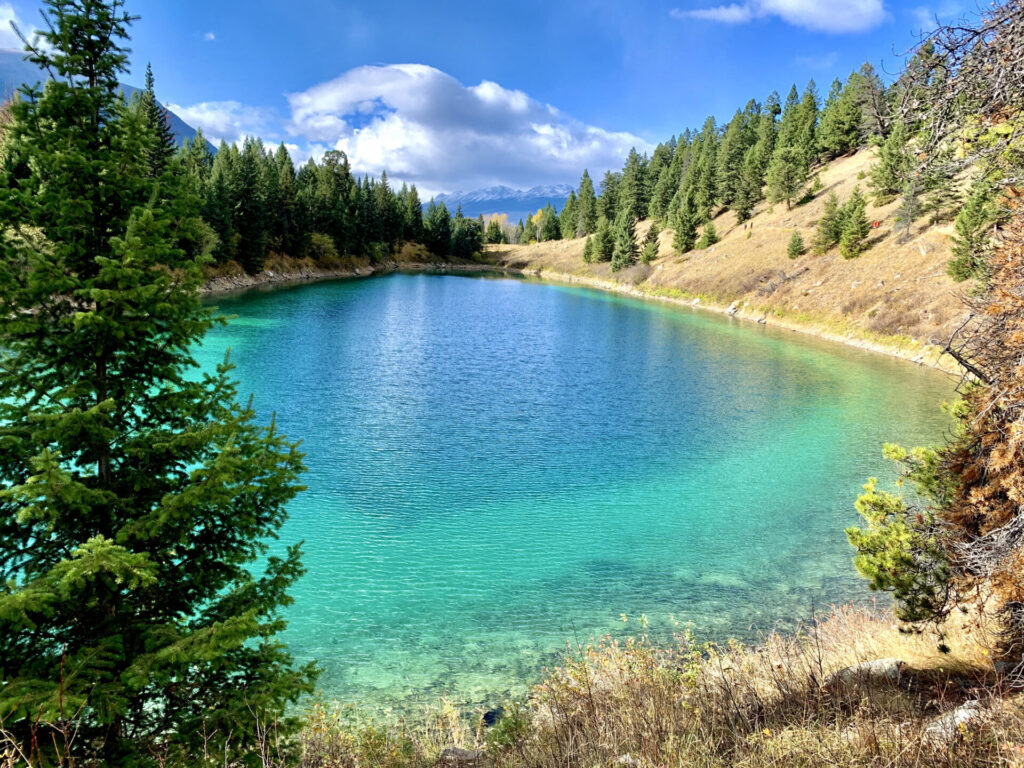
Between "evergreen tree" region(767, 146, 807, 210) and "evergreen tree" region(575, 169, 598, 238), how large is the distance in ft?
165

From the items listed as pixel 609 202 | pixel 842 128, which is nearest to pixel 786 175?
pixel 842 128

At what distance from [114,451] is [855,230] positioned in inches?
2585

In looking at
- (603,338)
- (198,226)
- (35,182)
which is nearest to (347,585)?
(198,226)

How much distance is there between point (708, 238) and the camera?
82562 mm

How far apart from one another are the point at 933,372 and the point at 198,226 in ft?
143

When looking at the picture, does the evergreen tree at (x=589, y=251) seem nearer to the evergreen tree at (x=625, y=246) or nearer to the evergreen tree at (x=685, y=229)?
the evergreen tree at (x=625, y=246)

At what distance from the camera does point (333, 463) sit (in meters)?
19.2

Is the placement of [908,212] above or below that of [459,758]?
above

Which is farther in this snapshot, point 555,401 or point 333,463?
point 555,401

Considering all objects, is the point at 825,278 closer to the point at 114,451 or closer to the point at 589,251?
the point at 589,251

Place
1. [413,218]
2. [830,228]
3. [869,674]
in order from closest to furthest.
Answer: [869,674] → [830,228] → [413,218]

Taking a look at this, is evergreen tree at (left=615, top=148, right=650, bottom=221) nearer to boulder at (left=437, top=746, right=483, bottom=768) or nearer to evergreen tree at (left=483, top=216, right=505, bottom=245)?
evergreen tree at (left=483, top=216, right=505, bottom=245)

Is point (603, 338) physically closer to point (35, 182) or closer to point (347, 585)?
point (347, 585)

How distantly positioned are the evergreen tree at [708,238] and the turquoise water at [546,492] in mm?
45919
